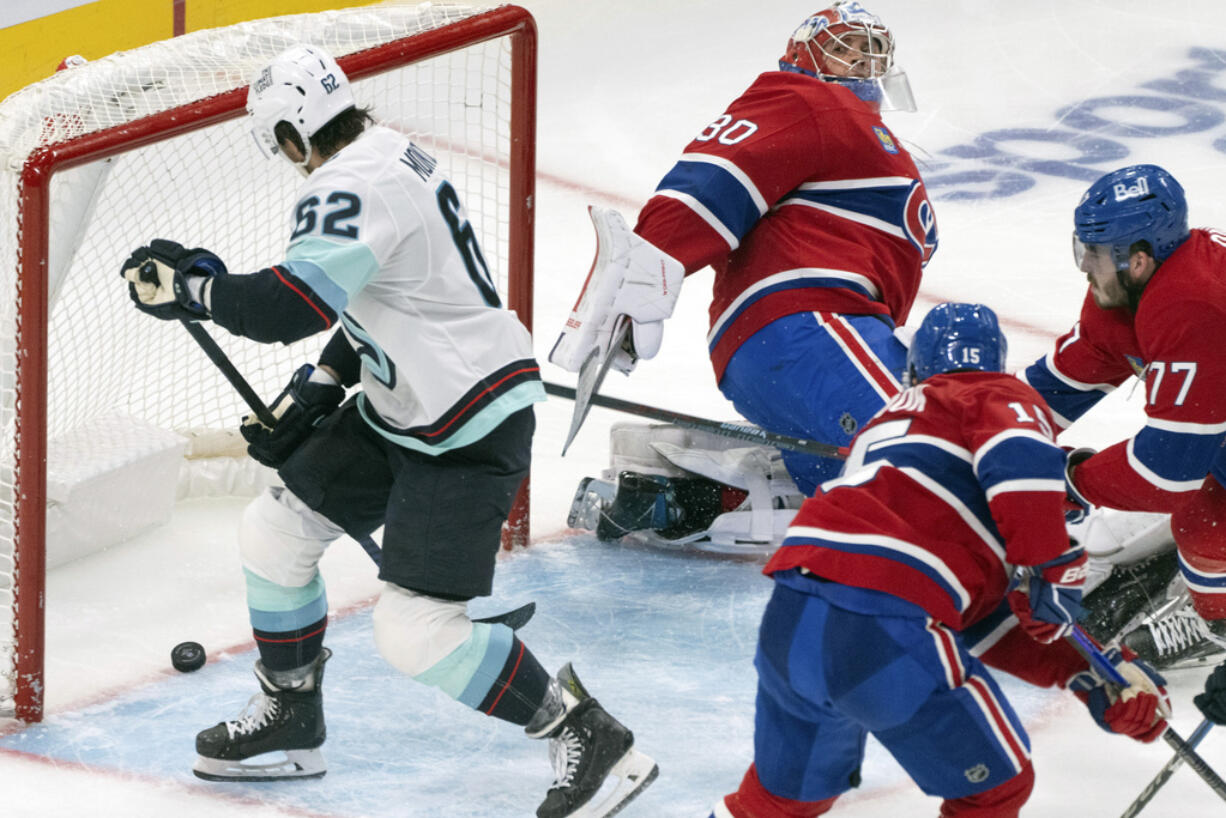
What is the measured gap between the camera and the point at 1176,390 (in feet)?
8.48

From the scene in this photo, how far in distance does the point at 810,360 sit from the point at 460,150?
142cm

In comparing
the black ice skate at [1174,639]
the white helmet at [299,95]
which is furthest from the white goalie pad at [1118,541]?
the white helmet at [299,95]

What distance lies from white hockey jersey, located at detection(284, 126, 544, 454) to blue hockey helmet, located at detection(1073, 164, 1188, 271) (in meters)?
0.85

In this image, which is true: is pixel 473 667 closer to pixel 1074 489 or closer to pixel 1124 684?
pixel 1124 684

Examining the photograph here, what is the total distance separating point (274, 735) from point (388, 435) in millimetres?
483

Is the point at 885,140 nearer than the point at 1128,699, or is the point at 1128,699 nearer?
the point at 1128,699

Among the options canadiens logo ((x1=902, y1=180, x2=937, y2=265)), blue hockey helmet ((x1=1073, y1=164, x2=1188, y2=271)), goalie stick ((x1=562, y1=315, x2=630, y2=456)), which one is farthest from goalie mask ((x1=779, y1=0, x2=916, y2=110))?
blue hockey helmet ((x1=1073, y1=164, x2=1188, y2=271))

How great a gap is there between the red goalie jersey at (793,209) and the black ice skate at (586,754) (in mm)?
944

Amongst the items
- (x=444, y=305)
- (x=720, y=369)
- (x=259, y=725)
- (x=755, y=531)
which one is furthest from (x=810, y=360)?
(x=259, y=725)

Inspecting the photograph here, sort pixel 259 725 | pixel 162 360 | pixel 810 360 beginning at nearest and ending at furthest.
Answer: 1. pixel 259 725
2. pixel 810 360
3. pixel 162 360

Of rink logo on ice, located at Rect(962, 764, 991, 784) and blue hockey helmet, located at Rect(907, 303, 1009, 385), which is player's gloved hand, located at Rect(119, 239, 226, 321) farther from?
rink logo on ice, located at Rect(962, 764, 991, 784)

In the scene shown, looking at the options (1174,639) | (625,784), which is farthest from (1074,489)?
(625,784)

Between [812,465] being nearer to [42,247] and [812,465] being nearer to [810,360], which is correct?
[810,360]

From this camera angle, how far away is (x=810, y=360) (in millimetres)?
3150
